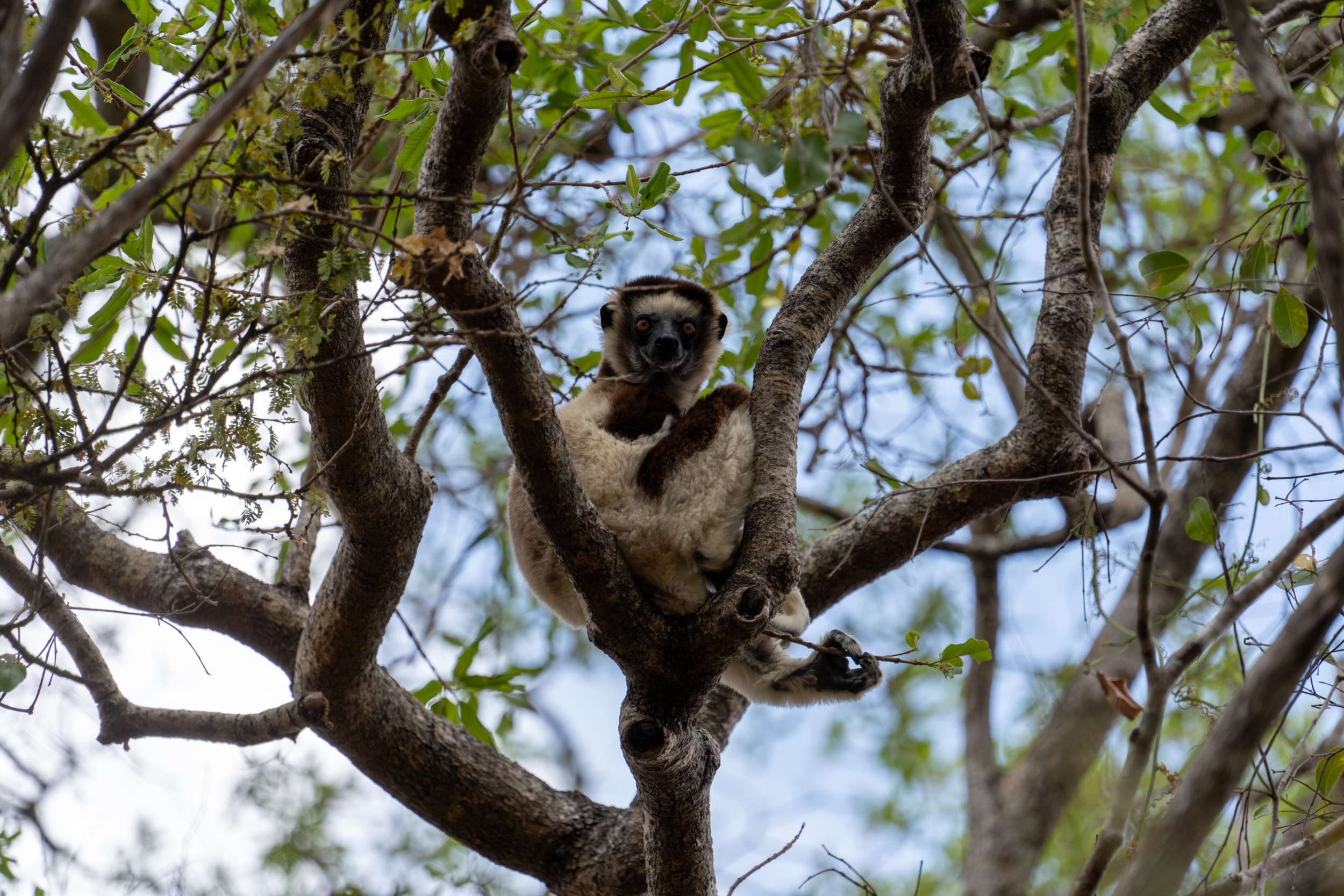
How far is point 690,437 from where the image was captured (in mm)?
3547

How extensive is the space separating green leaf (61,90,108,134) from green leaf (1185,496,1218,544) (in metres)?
3.78

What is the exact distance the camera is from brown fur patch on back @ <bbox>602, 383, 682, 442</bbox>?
3.90 meters

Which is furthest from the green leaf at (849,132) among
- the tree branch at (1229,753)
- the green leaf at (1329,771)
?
the green leaf at (1329,771)

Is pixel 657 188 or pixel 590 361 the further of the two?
pixel 590 361

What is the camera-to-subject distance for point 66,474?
6.66ft

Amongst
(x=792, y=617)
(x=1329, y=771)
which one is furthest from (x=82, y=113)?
(x=1329, y=771)

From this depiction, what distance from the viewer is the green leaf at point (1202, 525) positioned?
120 inches

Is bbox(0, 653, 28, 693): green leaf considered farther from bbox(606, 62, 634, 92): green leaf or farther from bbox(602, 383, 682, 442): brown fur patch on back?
bbox(606, 62, 634, 92): green leaf

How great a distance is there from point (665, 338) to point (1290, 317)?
→ 2.40 meters

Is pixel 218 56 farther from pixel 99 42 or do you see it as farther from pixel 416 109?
pixel 99 42

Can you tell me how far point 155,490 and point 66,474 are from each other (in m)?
0.27

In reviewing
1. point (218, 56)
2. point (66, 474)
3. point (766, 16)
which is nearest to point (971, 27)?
point (766, 16)

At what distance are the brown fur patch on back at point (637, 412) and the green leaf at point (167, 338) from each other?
5.31ft

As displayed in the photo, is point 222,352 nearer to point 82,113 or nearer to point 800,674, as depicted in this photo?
point 82,113
